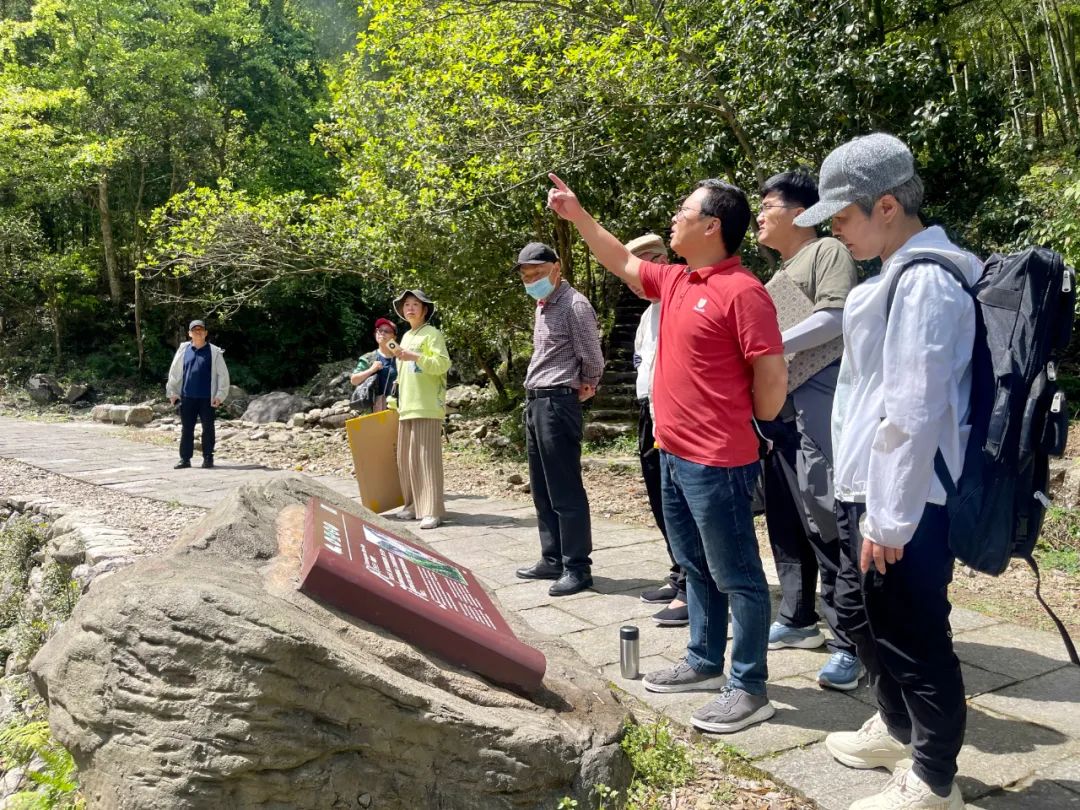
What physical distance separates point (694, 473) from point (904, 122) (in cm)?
661

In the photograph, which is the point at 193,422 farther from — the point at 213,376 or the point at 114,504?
the point at 114,504

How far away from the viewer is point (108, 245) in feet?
79.9

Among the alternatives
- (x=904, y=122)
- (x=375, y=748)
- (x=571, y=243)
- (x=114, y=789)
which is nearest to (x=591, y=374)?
(x=375, y=748)

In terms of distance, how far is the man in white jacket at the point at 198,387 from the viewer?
11102 millimetres

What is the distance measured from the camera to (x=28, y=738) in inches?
135

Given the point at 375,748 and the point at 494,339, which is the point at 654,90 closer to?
the point at 494,339

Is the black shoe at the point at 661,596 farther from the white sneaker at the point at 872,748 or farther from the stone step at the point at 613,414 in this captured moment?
the stone step at the point at 613,414

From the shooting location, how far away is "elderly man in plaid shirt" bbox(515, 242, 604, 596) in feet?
16.8

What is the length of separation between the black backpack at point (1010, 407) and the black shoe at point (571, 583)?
9.81 ft

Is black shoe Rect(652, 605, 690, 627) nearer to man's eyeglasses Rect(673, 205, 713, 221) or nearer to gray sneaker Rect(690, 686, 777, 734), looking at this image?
gray sneaker Rect(690, 686, 777, 734)

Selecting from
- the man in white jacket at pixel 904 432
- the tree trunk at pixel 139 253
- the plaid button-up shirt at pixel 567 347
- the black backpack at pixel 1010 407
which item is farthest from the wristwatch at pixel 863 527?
the tree trunk at pixel 139 253

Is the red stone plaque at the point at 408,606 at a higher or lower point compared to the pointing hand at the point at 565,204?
lower

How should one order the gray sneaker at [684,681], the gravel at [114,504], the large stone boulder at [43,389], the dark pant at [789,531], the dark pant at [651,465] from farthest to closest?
the large stone boulder at [43,389] → the gravel at [114,504] → the dark pant at [651,465] → the dark pant at [789,531] → the gray sneaker at [684,681]

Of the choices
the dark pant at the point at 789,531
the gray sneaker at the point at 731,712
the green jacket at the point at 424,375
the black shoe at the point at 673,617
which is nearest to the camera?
the gray sneaker at the point at 731,712
